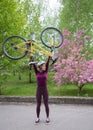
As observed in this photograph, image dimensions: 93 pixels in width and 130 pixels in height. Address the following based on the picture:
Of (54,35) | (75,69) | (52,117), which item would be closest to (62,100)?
(75,69)

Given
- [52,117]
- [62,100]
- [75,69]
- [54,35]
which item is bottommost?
[52,117]

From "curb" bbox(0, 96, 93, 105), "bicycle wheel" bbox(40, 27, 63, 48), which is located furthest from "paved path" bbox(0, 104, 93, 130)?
"bicycle wheel" bbox(40, 27, 63, 48)

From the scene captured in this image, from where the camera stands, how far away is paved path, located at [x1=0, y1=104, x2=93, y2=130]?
7852 mm

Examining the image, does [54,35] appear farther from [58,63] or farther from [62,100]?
[58,63]

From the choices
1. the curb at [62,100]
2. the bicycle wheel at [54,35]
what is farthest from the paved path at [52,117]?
the bicycle wheel at [54,35]

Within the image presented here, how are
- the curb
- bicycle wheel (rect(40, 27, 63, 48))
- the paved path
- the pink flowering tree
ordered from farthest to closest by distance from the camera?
the pink flowering tree, the curb, bicycle wheel (rect(40, 27, 63, 48)), the paved path

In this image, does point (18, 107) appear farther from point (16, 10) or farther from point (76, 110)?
point (16, 10)

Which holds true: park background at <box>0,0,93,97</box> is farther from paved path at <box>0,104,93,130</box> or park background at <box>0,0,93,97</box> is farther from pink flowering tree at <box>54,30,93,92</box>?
paved path at <box>0,104,93,130</box>

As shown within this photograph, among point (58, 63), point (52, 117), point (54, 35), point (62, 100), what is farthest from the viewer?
point (58, 63)

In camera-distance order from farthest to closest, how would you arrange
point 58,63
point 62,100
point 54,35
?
point 58,63 < point 62,100 < point 54,35

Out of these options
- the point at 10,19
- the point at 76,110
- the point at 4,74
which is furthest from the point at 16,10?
the point at 76,110

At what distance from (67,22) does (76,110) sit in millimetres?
11568

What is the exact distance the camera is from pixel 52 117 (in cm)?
898

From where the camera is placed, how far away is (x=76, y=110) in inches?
397
